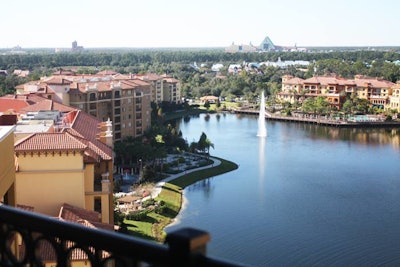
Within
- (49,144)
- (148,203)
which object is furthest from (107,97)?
(49,144)

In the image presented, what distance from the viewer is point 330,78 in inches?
1104

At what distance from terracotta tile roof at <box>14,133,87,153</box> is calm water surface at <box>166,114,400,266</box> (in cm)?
305

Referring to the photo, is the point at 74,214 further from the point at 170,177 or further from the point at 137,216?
the point at 170,177

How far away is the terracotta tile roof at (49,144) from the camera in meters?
4.99

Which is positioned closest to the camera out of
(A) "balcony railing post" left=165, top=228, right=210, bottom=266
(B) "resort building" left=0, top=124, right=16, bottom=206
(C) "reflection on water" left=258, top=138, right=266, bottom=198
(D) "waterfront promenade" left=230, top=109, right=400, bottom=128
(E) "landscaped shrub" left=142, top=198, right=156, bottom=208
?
(A) "balcony railing post" left=165, top=228, right=210, bottom=266

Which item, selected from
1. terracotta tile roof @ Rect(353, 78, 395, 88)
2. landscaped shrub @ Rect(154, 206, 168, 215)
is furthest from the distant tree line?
landscaped shrub @ Rect(154, 206, 168, 215)

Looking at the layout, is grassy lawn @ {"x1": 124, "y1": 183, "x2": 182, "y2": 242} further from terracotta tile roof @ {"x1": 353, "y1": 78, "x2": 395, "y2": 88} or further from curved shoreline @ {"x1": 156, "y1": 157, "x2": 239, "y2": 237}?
terracotta tile roof @ {"x1": 353, "y1": 78, "x2": 395, "y2": 88}

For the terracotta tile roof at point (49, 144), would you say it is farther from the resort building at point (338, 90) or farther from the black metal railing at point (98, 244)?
the resort building at point (338, 90)

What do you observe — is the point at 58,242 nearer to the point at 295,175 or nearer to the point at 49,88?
the point at 295,175

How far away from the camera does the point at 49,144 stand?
5.09m

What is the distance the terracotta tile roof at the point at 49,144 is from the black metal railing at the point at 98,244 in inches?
151

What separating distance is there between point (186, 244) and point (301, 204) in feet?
31.5

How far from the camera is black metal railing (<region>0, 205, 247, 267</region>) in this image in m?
0.93

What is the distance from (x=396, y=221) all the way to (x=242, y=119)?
15.9 meters
